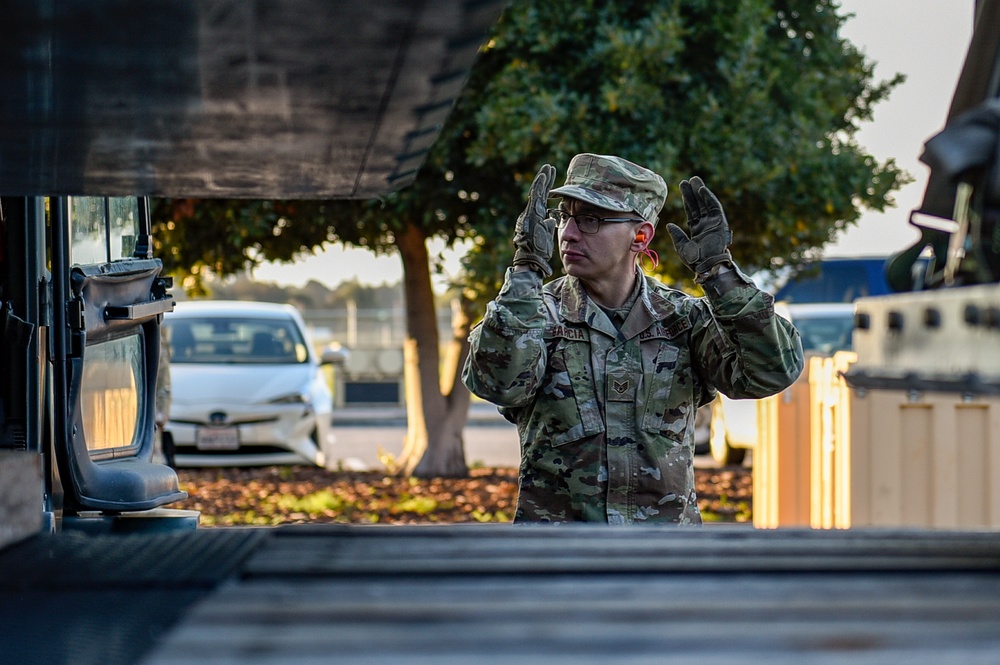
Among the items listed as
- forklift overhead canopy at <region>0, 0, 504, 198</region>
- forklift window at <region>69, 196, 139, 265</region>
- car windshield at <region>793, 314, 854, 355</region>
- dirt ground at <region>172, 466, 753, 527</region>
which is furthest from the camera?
car windshield at <region>793, 314, 854, 355</region>

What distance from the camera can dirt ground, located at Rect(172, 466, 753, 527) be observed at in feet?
33.6

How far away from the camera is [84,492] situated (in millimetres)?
4160

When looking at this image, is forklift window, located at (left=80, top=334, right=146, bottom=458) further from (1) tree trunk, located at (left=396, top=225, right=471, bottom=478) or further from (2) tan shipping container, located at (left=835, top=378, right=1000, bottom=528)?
(1) tree trunk, located at (left=396, top=225, right=471, bottom=478)

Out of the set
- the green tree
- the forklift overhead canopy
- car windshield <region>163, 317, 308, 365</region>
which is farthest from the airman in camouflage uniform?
car windshield <region>163, 317, 308, 365</region>

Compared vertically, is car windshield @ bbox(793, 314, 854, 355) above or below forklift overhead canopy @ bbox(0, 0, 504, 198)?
below

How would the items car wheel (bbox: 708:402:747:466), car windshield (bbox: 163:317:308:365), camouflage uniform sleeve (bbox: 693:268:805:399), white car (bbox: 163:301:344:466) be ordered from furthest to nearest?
car wheel (bbox: 708:402:747:466), car windshield (bbox: 163:317:308:365), white car (bbox: 163:301:344:466), camouflage uniform sleeve (bbox: 693:268:805:399)

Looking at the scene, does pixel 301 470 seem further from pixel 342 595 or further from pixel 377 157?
pixel 342 595

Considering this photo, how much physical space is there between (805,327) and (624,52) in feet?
18.5

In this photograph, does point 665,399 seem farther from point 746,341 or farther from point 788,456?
point 788,456

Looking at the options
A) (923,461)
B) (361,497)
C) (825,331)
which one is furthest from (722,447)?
(923,461)

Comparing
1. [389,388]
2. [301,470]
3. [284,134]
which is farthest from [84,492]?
[389,388]

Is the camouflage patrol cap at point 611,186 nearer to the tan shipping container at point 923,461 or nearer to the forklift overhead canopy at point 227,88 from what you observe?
the forklift overhead canopy at point 227,88

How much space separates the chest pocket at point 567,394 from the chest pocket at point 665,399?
154 millimetres

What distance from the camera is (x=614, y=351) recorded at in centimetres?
386
